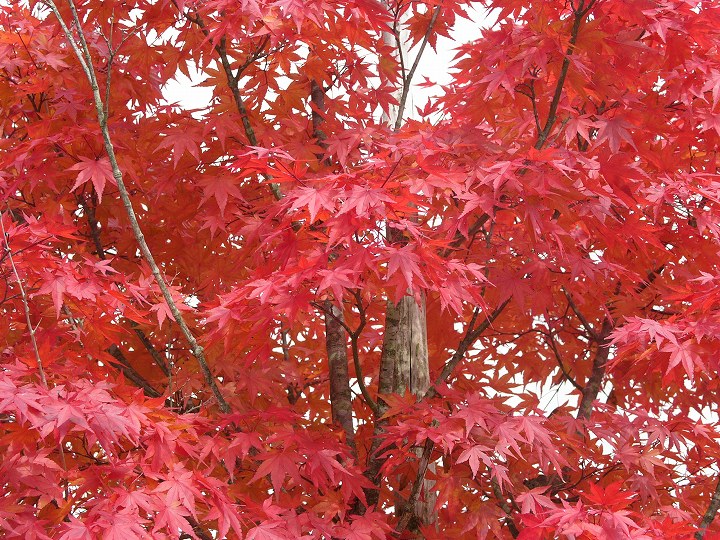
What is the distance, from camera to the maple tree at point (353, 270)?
231 cm

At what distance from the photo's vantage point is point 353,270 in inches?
89.4

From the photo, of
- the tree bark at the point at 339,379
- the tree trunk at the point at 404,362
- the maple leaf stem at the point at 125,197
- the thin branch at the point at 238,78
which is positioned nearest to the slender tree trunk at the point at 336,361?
the tree bark at the point at 339,379

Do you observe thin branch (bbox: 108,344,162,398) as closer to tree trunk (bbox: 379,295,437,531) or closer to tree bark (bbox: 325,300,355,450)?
tree bark (bbox: 325,300,355,450)

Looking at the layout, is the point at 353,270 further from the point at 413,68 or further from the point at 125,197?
the point at 413,68

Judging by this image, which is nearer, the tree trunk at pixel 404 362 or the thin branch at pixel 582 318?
the tree trunk at pixel 404 362

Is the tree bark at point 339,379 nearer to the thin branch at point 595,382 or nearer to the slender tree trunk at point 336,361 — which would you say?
the slender tree trunk at point 336,361

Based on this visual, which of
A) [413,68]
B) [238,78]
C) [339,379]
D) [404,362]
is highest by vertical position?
[413,68]

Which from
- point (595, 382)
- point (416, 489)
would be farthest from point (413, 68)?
point (416, 489)

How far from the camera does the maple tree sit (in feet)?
7.58

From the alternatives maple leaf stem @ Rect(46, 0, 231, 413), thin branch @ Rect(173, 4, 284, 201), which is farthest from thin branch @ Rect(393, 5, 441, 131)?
maple leaf stem @ Rect(46, 0, 231, 413)

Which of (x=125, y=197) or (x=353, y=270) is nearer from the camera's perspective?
(x=353, y=270)

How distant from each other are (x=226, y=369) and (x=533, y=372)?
1.53 m

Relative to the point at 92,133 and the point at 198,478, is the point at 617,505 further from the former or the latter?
the point at 92,133

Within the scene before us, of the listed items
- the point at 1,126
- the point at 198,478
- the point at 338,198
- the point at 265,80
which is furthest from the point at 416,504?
the point at 1,126
